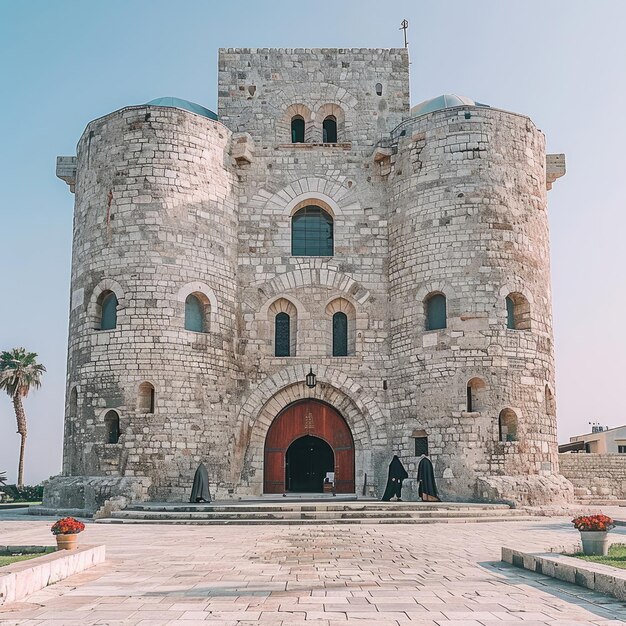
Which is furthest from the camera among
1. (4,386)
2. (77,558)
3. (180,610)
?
(4,386)

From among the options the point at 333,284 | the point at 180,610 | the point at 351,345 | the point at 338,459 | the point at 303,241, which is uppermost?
the point at 303,241

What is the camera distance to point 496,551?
Answer: 39.3ft

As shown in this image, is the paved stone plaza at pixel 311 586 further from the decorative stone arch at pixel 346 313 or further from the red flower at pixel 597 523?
the decorative stone arch at pixel 346 313

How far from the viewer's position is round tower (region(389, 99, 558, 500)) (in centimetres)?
2123

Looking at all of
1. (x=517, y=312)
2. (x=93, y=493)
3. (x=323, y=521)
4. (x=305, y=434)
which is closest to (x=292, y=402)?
(x=305, y=434)

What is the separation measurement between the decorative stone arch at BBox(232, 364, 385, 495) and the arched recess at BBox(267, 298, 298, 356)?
2.78 ft

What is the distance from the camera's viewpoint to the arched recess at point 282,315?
2384cm

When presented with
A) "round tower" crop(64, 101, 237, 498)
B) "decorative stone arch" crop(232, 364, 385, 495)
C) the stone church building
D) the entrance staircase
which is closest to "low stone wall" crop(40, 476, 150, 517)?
the stone church building

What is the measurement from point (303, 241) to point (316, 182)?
1832 mm

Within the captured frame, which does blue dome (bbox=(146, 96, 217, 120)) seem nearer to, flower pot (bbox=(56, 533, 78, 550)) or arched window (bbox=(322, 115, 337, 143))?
arched window (bbox=(322, 115, 337, 143))

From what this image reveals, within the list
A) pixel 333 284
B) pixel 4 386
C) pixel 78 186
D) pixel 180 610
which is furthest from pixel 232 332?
pixel 4 386

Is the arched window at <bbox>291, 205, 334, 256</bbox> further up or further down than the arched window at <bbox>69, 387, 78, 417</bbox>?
further up

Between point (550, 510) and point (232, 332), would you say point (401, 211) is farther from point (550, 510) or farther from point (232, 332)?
point (550, 510)

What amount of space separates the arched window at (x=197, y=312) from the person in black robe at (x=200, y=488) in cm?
413
